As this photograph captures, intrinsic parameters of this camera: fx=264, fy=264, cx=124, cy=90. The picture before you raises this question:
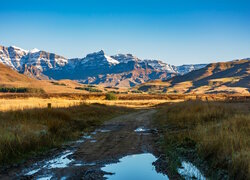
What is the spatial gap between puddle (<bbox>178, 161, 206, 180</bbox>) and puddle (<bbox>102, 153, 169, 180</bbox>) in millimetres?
605

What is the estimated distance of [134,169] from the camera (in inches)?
348

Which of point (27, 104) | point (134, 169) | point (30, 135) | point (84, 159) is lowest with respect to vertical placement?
point (134, 169)

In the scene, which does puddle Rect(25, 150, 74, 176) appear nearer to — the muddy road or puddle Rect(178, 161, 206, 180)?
the muddy road

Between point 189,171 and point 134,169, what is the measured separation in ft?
5.88

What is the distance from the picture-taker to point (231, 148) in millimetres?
8672

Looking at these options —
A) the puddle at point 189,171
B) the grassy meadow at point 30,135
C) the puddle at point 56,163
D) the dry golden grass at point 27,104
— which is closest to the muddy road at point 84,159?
the puddle at point 56,163

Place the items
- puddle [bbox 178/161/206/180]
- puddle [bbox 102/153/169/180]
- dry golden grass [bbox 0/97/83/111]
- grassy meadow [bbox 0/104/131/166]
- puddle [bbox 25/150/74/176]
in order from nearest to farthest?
puddle [bbox 178/161/206/180] → puddle [bbox 102/153/169/180] → puddle [bbox 25/150/74/176] → grassy meadow [bbox 0/104/131/166] → dry golden grass [bbox 0/97/83/111]

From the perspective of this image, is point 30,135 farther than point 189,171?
Yes

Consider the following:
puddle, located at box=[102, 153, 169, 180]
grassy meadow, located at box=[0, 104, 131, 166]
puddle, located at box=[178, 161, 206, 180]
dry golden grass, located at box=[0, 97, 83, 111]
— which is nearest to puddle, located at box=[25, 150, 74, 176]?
grassy meadow, located at box=[0, 104, 131, 166]

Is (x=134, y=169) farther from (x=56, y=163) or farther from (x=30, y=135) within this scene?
(x=30, y=135)

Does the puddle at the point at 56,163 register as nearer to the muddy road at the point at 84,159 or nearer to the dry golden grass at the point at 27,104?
the muddy road at the point at 84,159

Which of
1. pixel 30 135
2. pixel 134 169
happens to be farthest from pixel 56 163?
pixel 30 135

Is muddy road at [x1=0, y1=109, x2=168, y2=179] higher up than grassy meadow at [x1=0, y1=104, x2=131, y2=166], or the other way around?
grassy meadow at [x1=0, y1=104, x2=131, y2=166]

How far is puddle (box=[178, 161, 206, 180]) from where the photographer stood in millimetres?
7678
